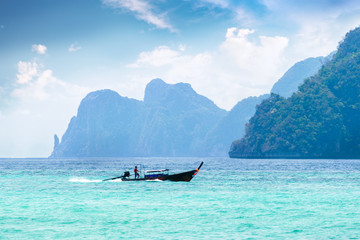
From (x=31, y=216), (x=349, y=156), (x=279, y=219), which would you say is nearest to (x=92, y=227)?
(x=31, y=216)

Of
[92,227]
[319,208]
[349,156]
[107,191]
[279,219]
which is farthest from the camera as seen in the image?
[349,156]

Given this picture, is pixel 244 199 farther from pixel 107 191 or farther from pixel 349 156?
pixel 349 156

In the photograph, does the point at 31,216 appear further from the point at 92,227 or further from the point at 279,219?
the point at 279,219

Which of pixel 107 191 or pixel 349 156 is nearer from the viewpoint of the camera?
pixel 107 191

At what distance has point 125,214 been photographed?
3198 cm

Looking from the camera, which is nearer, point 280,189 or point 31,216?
point 31,216

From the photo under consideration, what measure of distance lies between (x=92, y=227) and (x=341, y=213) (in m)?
17.3

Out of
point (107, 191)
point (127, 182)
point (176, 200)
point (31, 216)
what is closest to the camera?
point (31, 216)

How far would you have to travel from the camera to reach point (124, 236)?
24625 mm

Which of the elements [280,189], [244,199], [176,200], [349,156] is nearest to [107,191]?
[176,200]

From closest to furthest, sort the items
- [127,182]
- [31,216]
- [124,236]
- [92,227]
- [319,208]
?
[124,236] → [92,227] → [31,216] → [319,208] → [127,182]

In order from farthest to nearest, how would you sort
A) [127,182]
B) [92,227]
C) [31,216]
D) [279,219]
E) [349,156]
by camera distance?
[349,156] < [127,182] < [31,216] < [279,219] < [92,227]

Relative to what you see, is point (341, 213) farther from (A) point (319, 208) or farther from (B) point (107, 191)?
(B) point (107, 191)

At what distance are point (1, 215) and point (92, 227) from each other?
9100 millimetres
